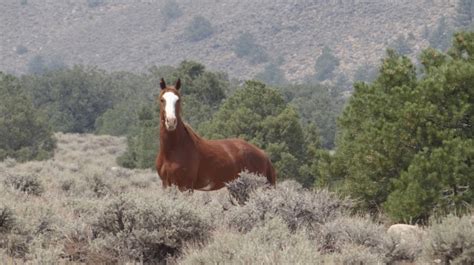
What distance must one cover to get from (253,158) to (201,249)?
218 inches

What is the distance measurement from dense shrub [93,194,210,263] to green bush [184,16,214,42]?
125 metres

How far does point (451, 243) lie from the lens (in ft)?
23.9

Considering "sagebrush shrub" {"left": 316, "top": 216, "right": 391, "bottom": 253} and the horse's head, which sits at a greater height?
the horse's head

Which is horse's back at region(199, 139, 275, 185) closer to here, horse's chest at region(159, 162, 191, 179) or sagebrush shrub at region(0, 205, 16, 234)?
horse's chest at region(159, 162, 191, 179)

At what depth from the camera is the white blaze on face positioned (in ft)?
34.9

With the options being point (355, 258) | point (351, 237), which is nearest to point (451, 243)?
point (355, 258)

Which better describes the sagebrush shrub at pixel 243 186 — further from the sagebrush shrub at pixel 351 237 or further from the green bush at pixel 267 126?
the green bush at pixel 267 126

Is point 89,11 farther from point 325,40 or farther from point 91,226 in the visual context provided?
point 91,226

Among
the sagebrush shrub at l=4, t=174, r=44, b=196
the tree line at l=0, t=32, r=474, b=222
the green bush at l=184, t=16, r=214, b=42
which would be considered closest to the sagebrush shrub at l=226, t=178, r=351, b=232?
the tree line at l=0, t=32, r=474, b=222

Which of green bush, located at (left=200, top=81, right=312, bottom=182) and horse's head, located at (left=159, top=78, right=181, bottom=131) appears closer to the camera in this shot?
horse's head, located at (left=159, top=78, right=181, bottom=131)

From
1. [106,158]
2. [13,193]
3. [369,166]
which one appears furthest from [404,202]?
[106,158]

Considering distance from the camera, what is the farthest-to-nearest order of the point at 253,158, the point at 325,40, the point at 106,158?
the point at 325,40
the point at 106,158
the point at 253,158

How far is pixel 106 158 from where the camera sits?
47.6m

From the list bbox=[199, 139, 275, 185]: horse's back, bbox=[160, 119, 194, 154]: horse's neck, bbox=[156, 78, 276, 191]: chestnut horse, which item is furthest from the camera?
bbox=[199, 139, 275, 185]: horse's back
